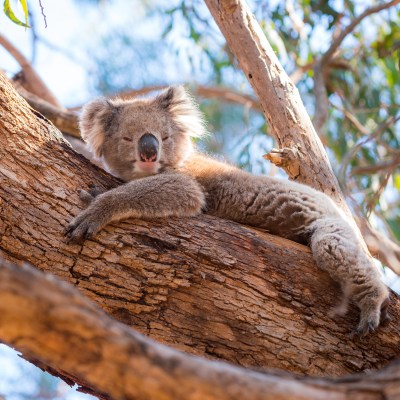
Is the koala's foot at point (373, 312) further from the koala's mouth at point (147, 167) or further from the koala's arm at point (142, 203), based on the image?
the koala's mouth at point (147, 167)

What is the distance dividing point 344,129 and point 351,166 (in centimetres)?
55

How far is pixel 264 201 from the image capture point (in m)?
3.35

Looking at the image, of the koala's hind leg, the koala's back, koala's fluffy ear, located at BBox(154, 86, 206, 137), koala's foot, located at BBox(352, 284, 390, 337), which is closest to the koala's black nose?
the koala's back

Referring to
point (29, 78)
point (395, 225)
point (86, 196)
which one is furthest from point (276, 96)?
point (395, 225)

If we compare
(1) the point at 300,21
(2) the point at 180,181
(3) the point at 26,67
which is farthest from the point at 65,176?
(1) the point at 300,21

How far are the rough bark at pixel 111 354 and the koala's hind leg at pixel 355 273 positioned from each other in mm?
1347

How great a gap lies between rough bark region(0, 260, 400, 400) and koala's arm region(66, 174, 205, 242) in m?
1.21

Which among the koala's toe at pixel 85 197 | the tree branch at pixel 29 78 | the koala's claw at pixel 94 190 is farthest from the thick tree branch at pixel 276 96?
the tree branch at pixel 29 78

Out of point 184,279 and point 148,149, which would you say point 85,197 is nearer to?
point 184,279

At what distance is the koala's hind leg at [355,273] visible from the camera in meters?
2.60

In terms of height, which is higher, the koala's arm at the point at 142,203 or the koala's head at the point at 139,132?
the koala's head at the point at 139,132

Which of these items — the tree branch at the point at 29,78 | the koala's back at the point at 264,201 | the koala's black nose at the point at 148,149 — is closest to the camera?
the koala's back at the point at 264,201

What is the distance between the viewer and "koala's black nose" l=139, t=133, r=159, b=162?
343 centimetres

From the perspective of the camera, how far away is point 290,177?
143 inches
